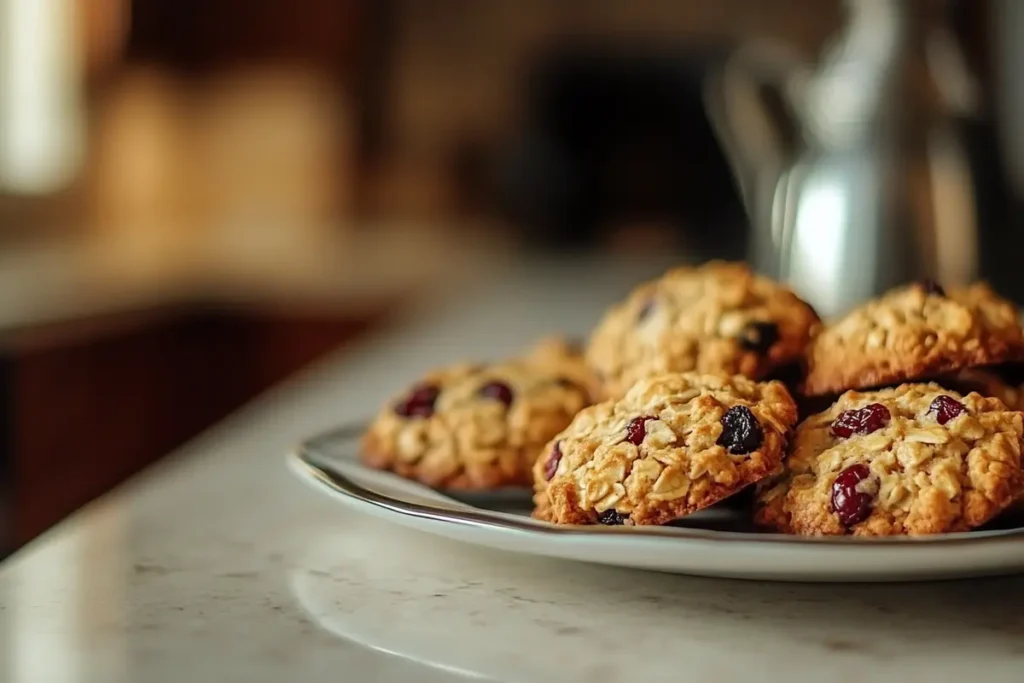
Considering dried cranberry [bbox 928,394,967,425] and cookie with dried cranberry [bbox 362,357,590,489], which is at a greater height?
dried cranberry [bbox 928,394,967,425]

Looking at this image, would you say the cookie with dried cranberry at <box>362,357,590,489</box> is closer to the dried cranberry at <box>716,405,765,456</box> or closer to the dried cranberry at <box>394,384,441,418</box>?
the dried cranberry at <box>394,384,441,418</box>

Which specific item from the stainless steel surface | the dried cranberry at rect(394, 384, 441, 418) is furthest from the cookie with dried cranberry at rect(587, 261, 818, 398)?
the stainless steel surface

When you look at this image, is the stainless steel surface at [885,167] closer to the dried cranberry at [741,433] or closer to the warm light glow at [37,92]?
the dried cranberry at [741,433]

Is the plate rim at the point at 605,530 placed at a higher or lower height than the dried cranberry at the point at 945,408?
lower

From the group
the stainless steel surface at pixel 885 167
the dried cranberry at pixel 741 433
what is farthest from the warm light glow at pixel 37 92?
the dried cranberry at pixel 741 433

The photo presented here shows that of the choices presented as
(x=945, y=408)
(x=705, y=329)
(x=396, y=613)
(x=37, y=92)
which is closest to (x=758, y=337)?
(x=705, y=329)

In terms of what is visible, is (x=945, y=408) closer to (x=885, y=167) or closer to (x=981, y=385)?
(x=981, y=385)
